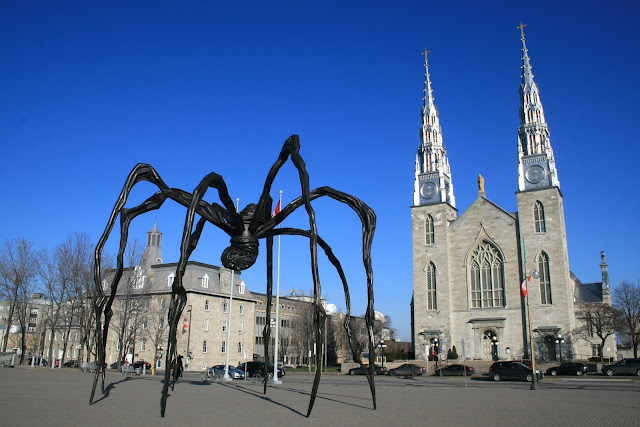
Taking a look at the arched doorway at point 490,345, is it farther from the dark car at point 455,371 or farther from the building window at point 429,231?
the building window at point 429,231

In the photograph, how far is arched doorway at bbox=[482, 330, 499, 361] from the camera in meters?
54.5

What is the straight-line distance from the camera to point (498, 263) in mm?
57188

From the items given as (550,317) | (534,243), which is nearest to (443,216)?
(534,243)

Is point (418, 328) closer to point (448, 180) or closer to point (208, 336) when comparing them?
point (448, 180)

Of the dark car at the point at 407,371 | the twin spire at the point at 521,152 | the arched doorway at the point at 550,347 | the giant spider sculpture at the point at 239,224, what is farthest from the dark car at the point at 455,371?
the giant spider sculpture at the point at 239,224

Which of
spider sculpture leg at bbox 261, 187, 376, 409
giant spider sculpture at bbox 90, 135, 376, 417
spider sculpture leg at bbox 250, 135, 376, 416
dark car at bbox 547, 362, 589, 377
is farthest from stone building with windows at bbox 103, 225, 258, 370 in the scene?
spider sculpture leg at bbox 250, 135, 376, 416

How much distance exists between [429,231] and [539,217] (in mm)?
11991

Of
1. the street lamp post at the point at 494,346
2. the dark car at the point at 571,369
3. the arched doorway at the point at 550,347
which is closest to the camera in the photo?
the dark car at the point at 571,369

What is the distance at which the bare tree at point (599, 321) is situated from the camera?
53.4 meters

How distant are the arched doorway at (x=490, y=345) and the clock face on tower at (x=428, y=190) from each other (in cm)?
1645

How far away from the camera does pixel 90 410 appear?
1020 cm

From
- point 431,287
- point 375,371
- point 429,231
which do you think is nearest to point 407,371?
point 375,371

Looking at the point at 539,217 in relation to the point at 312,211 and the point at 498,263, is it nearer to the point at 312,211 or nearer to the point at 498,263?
the point at 498,263

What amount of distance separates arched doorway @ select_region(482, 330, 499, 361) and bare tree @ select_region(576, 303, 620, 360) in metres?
8.18
